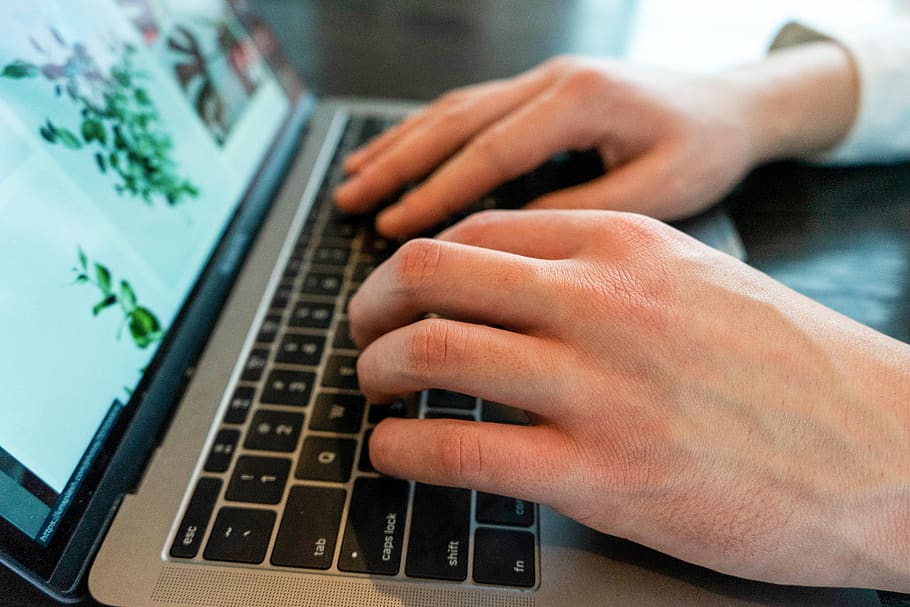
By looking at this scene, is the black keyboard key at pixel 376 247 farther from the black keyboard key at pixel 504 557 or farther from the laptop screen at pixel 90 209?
the black keyboard key at pixel 504 557

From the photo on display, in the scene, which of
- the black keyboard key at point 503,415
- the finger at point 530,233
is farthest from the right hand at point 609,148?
the black keyboard key at point 503,415

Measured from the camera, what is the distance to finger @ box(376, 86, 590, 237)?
56cm

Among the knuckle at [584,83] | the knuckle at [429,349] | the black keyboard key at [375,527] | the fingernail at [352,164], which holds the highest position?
the knuckle at [429,349]

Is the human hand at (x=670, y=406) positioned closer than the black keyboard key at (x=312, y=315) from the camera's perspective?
Yes

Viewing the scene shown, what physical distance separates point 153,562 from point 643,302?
1.18ft

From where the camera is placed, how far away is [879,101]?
63cm

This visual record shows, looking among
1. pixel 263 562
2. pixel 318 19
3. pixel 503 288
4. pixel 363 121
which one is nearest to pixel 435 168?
pixel 363 121

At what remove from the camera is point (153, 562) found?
1.21 ft

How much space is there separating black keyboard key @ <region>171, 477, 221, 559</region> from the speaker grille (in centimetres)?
1

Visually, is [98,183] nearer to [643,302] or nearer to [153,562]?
[153,562]

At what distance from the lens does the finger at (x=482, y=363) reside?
1.16 ft

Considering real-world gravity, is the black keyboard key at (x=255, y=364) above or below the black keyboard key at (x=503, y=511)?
above

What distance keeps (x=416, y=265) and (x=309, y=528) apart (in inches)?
7.5

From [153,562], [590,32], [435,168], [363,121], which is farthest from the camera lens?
[590,32]
